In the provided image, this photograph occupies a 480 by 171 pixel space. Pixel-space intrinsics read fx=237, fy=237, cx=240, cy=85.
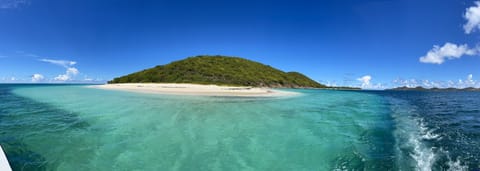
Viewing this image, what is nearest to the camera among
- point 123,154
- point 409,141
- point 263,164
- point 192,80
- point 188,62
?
point 263,164

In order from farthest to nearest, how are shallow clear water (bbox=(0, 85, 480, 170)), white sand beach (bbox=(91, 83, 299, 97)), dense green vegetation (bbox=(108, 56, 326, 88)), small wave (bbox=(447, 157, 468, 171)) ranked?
dense green vegetation (bbox=(108, 56, 326, 88)), white sand beach (bbox=(91, 83, 299, 97)), small wave (bbox=(447, 157, 468, 171)), shallow clear water (bbox=(0, 85, 480, 170))

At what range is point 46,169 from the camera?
566 cm

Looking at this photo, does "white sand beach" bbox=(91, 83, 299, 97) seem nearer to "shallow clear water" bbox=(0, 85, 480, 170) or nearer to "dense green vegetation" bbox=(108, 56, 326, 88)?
"shallow clear water" bbox=(0, 85, 480, 170)

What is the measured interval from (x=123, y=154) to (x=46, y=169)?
169cm

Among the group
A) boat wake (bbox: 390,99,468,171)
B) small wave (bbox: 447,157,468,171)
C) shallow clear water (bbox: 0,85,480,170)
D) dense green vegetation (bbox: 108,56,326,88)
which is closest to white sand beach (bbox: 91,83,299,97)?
shallow clear water (bbox: 0,85,480,170)

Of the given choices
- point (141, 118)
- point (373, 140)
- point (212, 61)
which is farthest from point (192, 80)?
point (373, 140)

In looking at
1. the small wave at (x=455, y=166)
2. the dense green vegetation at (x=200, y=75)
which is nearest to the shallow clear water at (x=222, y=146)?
the small wave at (x=455, y=166)

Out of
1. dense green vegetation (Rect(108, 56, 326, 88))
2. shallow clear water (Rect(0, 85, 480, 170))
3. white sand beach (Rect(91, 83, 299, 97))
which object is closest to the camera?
shallow clear water (Rect(0, 85, 480, 170))

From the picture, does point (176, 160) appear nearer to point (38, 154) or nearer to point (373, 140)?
point (38, 154)

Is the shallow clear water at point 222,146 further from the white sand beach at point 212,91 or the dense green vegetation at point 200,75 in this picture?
the dense green vegetation at point 200,75

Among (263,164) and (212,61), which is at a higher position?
(212,61)

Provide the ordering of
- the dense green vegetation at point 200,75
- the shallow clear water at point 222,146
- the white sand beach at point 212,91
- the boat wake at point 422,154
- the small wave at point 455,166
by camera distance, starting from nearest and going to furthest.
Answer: the shallow clear water at point 222,146
the small wave at point 455,166
the boat wake at point 422,154
the white sand beach at point 212,91
the dense green vegetation at point 200,75

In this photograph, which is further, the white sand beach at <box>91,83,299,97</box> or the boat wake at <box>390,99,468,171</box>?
the white sand beach at <box>91,83,299,97</box>

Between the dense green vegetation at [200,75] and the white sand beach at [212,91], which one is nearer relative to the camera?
the white sand beach at [212,91]
